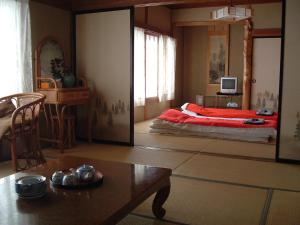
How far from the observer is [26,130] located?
154 inches

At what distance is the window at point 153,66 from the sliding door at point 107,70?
1.73 meters

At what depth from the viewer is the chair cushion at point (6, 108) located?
4.03 m

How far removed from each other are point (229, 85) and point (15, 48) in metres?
6.07

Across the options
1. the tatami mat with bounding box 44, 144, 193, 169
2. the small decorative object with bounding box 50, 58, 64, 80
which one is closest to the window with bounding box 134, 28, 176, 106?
the small decorative object with bounding box 50, 58, 64, 80

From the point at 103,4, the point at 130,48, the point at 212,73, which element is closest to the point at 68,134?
the point at 130,48

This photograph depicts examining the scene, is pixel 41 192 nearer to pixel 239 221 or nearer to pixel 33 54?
pixel 239 221

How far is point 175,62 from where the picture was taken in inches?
370

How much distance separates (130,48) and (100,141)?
1553mm

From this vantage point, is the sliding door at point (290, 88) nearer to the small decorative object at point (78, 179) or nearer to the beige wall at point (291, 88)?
the beige wall at point (291, 88)

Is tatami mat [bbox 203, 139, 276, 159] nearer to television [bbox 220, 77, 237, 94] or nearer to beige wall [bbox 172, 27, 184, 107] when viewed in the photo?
television [bbox 220, 77, 237, 94]

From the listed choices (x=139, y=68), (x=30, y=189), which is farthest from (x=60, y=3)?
(x=30, y=189)

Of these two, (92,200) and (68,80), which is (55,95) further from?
(92,200)

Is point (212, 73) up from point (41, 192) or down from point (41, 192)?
up

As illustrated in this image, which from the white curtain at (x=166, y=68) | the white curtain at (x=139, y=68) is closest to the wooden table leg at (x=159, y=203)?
the white curtain at (x=139, y=68)
